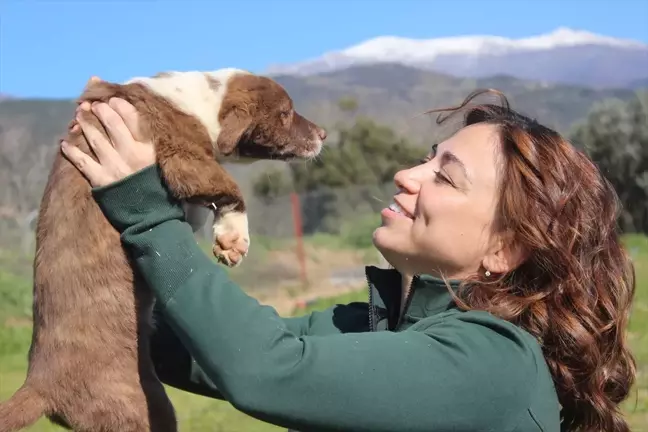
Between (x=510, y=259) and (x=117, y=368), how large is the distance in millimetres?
1231

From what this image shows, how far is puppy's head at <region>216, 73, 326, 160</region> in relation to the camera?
321 cm

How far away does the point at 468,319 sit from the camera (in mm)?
2086

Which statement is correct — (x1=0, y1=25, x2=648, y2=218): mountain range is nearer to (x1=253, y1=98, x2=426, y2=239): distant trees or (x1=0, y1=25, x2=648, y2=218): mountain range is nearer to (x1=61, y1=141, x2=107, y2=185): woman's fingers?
(x1=253, y1=98, x2=426, y2=239): distant trees

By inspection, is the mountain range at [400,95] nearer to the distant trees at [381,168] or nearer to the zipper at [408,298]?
the distant trees at [381,168]

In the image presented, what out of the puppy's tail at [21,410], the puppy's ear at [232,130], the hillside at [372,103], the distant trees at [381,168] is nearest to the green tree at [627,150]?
the distant trees at [381,168]

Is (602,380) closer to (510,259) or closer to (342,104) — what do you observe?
(510,259)

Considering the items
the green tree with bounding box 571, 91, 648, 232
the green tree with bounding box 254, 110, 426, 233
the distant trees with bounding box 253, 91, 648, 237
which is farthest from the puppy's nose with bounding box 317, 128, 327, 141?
the green tree with bounding box 254, 110, 426, 233

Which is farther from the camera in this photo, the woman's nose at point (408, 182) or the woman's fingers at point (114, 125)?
the woman's fingers at point (114, 125)

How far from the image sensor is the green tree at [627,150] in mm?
23047

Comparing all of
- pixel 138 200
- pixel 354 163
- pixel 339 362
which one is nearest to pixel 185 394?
pixel 138 200

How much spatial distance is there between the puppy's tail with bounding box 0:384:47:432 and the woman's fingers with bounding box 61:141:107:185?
0.68 meters

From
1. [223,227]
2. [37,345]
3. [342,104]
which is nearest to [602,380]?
[223,227]

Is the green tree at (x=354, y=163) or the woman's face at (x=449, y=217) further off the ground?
the woman's face at (x=449, y=217)

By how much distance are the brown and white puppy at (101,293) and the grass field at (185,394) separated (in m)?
0.36
